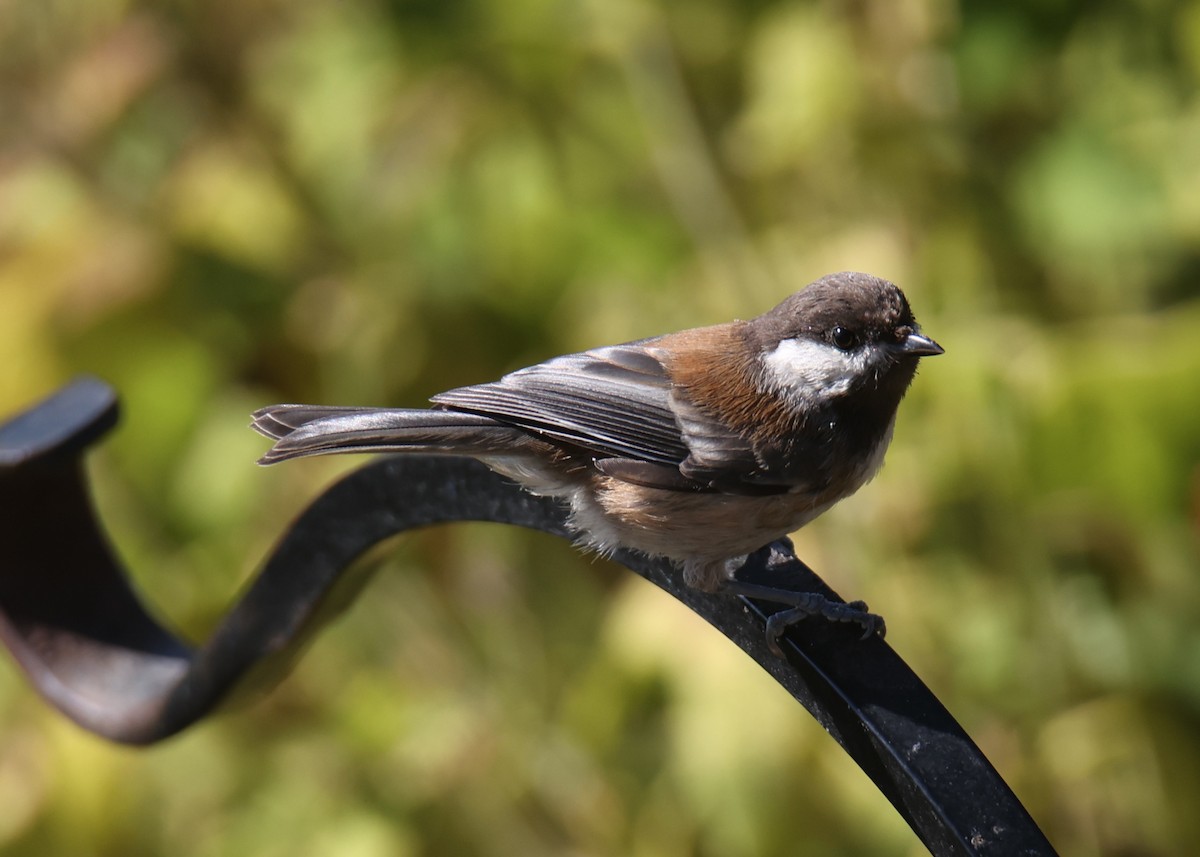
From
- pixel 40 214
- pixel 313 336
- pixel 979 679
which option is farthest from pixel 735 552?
pixel 40 214

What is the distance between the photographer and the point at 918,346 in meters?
1.60

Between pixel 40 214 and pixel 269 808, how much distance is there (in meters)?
1.05

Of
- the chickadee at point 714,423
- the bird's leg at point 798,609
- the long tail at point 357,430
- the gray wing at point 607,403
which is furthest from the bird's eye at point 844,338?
the long tail at point 357,430

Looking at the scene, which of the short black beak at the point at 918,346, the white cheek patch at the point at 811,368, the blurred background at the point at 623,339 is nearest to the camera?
the short black beak at the point at 918,346

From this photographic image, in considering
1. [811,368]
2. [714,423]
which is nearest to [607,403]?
[714,423]

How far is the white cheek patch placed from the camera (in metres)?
1.68

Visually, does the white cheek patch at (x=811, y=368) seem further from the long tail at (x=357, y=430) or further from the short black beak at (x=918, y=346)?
the long tail at (x=357, y=430)

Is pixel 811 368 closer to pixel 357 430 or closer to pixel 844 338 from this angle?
pixel 844 338

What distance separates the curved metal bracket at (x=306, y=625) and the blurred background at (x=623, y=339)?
39cm

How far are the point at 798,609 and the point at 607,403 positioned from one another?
0.45 m

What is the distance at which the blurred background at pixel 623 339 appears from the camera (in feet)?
6.54

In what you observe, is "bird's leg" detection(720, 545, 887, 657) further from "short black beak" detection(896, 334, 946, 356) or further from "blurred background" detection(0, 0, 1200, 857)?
"blurred background" detection(0, 0, 1200, 857)

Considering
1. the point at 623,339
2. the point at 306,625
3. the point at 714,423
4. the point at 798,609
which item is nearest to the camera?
the point at 798,609

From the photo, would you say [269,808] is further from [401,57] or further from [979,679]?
[401,57]
